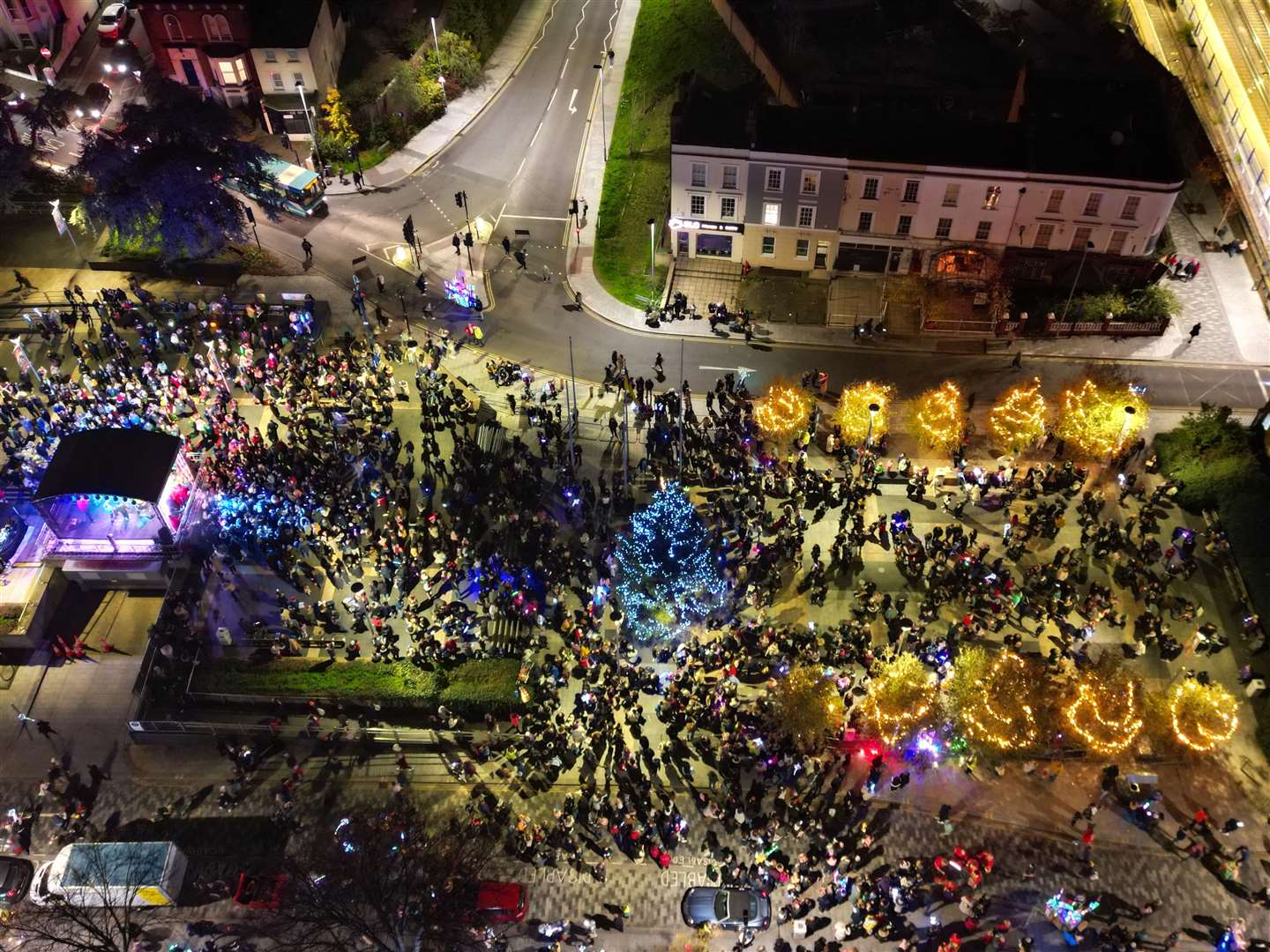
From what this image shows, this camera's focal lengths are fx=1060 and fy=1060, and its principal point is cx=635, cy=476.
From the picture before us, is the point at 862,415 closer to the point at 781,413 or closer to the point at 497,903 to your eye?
the point at 781,413

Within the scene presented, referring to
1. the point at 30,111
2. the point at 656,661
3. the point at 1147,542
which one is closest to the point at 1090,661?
the point at 1147,542

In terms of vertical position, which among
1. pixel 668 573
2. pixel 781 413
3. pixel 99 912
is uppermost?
pixel 781 413

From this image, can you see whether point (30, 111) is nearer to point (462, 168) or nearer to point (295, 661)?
point (462, 168)

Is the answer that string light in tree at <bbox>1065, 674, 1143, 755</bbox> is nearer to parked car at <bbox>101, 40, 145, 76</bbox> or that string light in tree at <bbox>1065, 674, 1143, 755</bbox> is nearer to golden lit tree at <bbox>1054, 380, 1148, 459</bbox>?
golden lit tree at <bbox>1054, 380, 1148, 459</bbox>

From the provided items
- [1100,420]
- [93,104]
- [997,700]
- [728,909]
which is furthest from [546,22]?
[728,909]

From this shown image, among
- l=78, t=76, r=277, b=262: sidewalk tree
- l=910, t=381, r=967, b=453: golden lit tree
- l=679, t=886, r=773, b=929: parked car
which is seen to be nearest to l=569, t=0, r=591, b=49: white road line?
l=78, t=76, r=277, b=262: sidewalk tree

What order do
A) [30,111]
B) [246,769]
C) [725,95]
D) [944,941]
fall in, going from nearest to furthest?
[944,941], [246,769], [725,95], [30,111]
